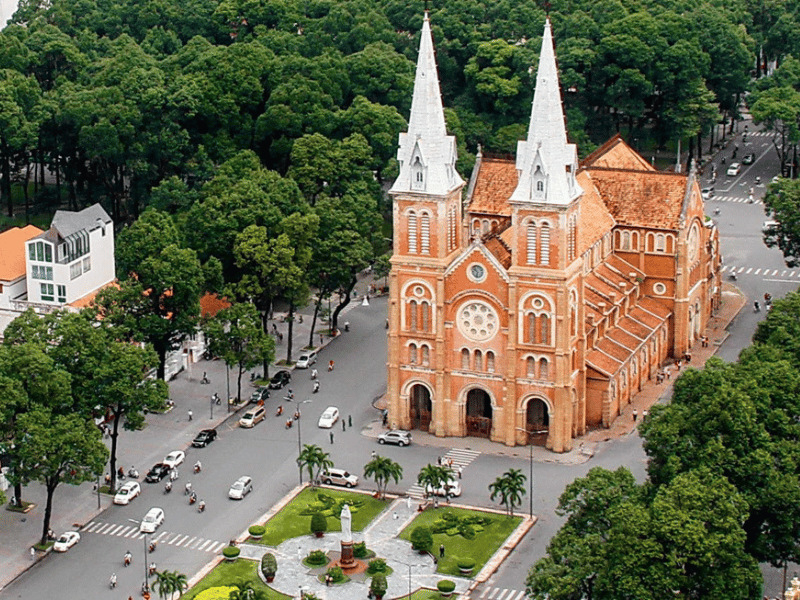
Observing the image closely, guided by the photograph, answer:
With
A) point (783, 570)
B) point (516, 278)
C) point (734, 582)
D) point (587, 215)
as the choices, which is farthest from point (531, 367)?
point (734, 582)

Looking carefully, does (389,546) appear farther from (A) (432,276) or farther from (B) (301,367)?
(B) (301,367)

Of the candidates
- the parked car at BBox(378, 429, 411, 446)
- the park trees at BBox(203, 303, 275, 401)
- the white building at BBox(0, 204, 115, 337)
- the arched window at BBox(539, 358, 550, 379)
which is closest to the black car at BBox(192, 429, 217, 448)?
the park trees at BBox(203, 303, 275, 401)

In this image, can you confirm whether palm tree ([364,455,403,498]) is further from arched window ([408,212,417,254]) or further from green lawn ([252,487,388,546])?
arched window ([408,212,417,254])

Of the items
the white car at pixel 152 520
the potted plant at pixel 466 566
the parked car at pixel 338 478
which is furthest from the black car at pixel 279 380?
the potted plant at pixel 466 566

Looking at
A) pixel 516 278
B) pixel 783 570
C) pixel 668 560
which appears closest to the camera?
pixel 668 560

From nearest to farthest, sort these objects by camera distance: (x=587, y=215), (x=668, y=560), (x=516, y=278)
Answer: (x=668, y=560) → (x=516, y=278) → (x=587, y=215)

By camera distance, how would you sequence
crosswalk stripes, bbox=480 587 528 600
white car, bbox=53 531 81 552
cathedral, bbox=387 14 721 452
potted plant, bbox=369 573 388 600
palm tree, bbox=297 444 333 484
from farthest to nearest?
cathedral, bbox=387 14 721 452 → palm tree, bbox=297 444 333 484 → white car, bbox=53 531 81 552 → crosswalk stripes, bbox=480 587 528 600 → potted plant, bbox=369 573 388 600
